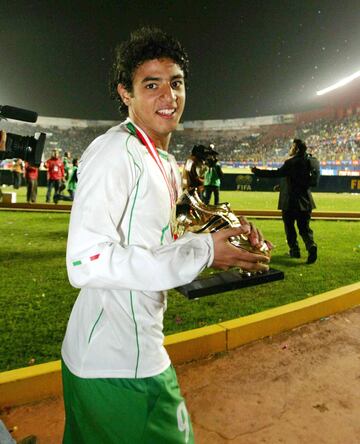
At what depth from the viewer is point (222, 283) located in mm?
1401

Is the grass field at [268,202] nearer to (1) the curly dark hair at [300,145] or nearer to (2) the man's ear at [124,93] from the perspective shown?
(1) the curly dark hair at [300,145]

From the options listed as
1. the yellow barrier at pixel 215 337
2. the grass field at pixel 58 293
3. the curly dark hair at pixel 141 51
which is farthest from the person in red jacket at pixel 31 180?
the curly dark hair at pixel 141 51

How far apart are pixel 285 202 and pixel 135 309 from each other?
5840mm

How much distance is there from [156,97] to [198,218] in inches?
18.8

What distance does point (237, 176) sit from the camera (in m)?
29.6

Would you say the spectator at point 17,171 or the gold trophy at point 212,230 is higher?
the spectator at point 17,171

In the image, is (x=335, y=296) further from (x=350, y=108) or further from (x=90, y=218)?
(x=350, y=108)

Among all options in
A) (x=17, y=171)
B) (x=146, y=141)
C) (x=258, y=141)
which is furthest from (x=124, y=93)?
(x=258, y=141)

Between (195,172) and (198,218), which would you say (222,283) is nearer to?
(198,218)

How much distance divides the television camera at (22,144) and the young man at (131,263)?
2.21 feet

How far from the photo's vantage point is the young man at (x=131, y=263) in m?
1.09

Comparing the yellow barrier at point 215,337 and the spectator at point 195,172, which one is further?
the yellow barrier at point 215,337

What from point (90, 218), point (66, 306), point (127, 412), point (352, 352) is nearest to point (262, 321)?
point (352, 352)

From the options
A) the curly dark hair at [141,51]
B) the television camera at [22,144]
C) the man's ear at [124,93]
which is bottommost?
the television camera at [22,144]
